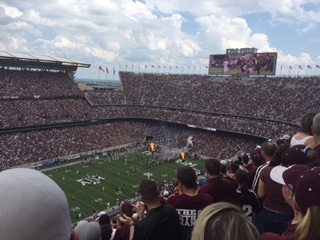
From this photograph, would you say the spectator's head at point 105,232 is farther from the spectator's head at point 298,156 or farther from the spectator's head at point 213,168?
the spectator's head at point 298,156

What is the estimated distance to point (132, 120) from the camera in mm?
57688

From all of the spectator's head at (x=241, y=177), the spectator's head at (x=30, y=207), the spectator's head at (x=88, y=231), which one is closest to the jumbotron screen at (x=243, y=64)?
the spectator's head at (x=241, y=177)

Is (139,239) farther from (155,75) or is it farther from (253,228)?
(155,75)

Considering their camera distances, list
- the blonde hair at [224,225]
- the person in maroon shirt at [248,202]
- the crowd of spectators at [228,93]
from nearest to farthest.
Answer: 1. the blonde hair at [224,225]
2. the person in maroon shirt at [248,202]
3. the crowd of spectators at [228,93]

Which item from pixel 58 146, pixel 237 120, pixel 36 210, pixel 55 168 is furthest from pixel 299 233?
pixel 237 120

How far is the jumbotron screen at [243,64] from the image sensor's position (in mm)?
52688

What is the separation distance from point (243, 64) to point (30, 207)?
57.9m

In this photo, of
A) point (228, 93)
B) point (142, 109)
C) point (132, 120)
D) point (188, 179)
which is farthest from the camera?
point (142, 109)

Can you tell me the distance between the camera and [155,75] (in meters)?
69.1

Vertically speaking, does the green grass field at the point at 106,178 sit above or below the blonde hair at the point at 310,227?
below

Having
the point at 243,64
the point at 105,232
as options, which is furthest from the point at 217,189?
the point at 243,64

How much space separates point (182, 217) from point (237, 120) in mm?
45674

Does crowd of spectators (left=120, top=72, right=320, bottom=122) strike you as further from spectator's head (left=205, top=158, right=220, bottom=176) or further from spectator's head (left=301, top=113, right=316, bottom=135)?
spectator's head (left=205, top=158, right=220, bottom=176)

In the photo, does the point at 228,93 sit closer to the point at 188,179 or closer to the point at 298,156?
the point at 298,156
